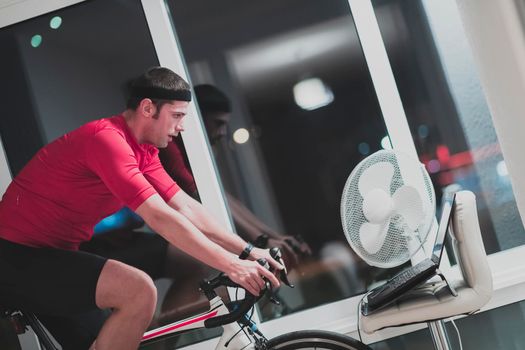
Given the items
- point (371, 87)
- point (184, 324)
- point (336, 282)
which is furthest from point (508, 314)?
point (184, 324)

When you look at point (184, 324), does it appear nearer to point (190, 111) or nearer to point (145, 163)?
point (145, 163)

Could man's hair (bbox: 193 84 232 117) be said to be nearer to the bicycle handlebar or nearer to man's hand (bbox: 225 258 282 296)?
the bicycle handlebar

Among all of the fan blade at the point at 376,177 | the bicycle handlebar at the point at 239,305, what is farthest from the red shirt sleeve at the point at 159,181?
the fan blade at the point at 376,177

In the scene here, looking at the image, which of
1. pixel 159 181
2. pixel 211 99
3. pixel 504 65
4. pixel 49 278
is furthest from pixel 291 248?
pixel 504 65

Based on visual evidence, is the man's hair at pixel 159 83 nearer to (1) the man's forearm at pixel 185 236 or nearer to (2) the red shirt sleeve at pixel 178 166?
(1) the man's forearm at pixel 185 236

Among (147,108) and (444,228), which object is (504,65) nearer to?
(444,228)

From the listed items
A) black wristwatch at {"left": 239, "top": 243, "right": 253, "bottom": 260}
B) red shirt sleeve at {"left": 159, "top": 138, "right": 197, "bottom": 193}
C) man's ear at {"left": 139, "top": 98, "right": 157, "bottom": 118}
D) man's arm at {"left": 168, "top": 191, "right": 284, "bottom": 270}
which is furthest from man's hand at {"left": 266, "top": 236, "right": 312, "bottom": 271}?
man's ear at {"left": 139, "top": 98, "right": 157, "bottom": 118}

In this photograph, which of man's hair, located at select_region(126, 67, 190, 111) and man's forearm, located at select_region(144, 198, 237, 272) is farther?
man's hair, located at select_region(126, 67, 190, 111)

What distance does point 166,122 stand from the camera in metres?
2.39

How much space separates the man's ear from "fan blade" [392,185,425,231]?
943 mm

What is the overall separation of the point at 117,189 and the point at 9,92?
1644mm

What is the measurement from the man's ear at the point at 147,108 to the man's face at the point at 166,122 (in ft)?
0.06

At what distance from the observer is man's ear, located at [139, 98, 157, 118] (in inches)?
92.5

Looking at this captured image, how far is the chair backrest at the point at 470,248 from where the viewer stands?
2.15 m
